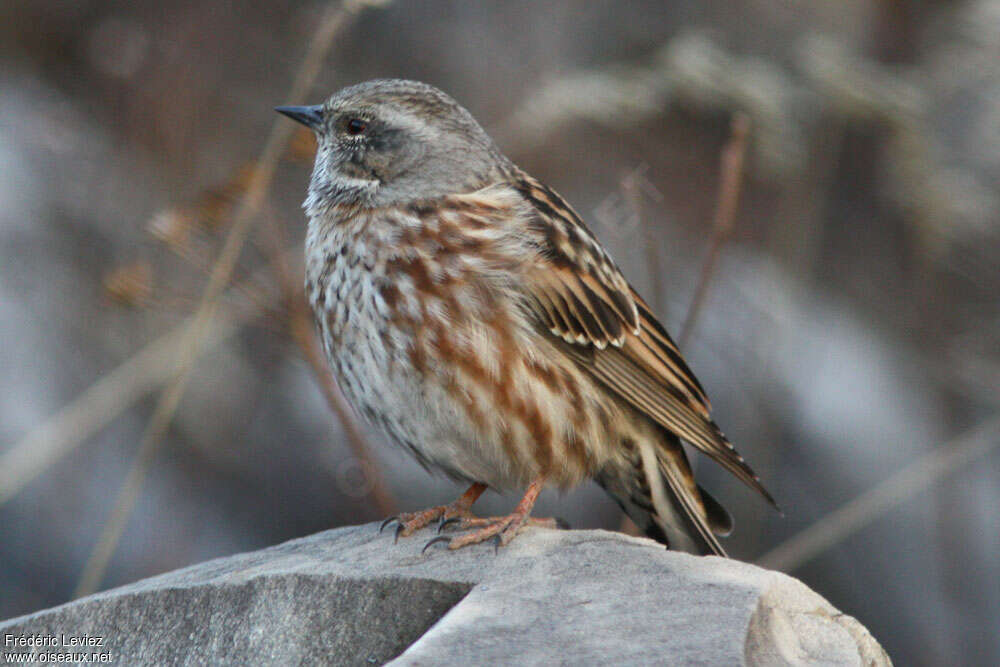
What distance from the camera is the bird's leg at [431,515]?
3965mm

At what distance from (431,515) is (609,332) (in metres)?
0.81

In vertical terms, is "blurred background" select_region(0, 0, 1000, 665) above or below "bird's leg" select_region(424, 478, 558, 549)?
above

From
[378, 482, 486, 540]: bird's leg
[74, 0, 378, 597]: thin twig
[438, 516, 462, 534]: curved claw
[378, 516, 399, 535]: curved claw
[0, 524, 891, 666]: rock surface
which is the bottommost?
[0, 524, 891, 666]: rock surface

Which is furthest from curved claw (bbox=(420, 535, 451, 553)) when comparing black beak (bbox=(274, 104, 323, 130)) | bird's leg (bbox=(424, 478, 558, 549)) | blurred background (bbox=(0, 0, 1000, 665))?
blurred background (bbox=(0, 0, 1000, 665))

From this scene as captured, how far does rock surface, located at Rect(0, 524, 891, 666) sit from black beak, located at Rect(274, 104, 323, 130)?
1.58 m

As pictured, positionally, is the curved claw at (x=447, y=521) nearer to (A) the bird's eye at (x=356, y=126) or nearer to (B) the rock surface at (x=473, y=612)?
(B) the rock surface at (x=473, y=612)

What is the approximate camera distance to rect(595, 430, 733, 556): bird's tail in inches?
173

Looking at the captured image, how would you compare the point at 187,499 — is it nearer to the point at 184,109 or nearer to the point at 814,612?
the point at 184,109

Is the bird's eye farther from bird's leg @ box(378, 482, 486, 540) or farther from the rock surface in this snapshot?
the rock surface

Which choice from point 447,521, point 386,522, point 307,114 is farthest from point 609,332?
point 307,114

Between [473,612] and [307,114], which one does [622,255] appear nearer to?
[307,114]

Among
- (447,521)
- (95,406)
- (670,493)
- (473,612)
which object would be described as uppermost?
(95,406)

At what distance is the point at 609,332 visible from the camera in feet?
14.1

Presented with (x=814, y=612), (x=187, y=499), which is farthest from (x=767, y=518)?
(x=814, y=612)
